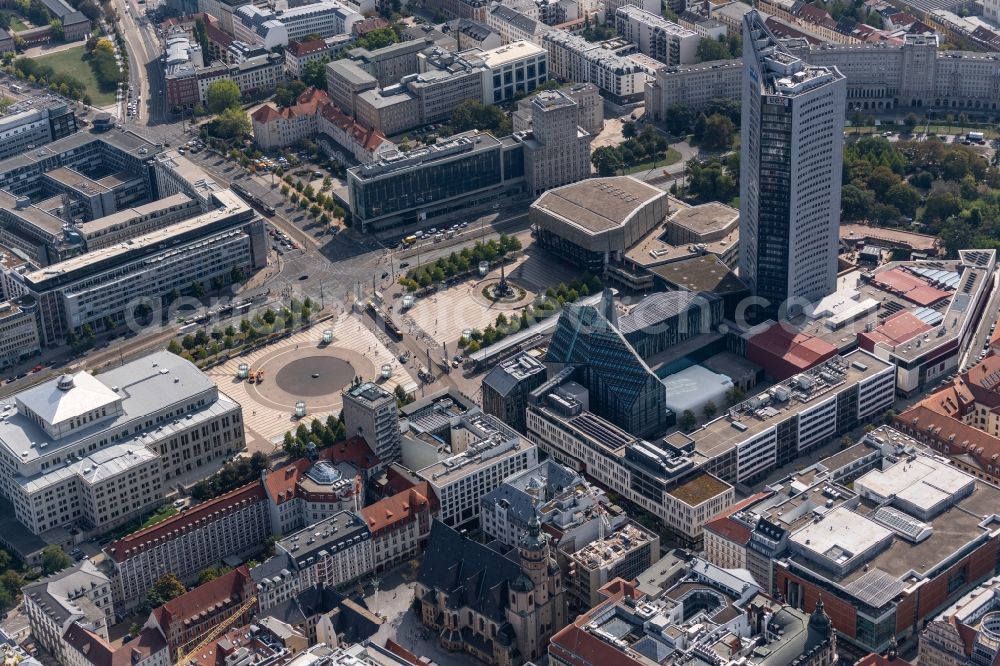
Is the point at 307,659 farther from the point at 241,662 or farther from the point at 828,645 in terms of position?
the point at 828,645

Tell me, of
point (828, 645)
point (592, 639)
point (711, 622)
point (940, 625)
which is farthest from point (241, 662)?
point (940, 625)

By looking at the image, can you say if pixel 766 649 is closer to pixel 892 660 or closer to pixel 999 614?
pixel 892 660

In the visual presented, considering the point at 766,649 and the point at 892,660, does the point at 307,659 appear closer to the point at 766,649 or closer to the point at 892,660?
the point at 766,649

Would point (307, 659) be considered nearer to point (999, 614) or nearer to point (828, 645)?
point (828, 645)

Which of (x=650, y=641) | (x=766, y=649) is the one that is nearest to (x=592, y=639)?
(x=650, y=641)

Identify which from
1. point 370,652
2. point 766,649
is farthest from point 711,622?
point 370,652

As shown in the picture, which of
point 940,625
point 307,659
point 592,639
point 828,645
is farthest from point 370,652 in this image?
point 940,625
